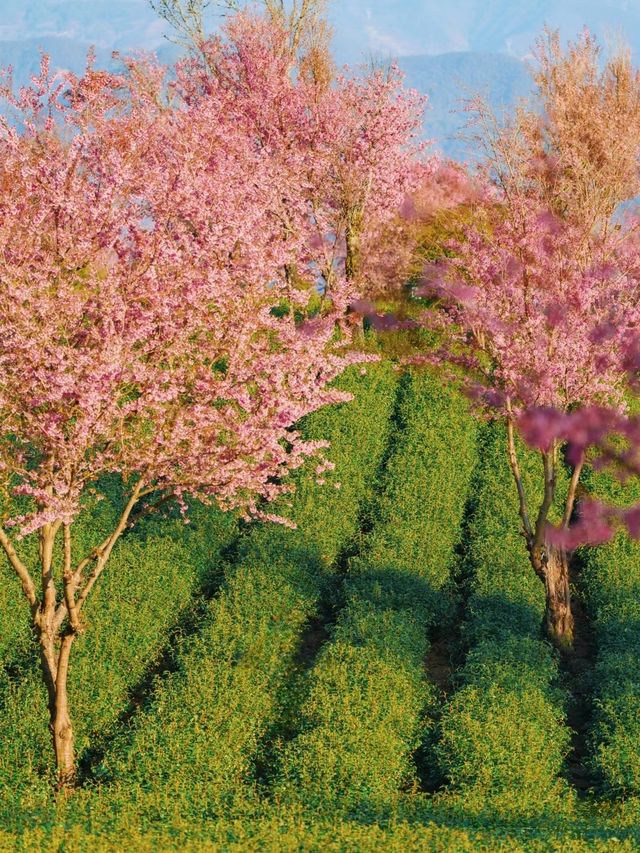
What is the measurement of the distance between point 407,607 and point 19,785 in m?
9.41

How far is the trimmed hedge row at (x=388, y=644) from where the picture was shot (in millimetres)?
16391

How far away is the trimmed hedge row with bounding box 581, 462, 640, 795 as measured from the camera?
17.2 meters

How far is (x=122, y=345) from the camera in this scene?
47.1 ft

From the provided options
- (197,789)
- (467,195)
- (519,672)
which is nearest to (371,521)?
(519,672)

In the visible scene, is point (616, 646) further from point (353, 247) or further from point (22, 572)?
point (353, 247)

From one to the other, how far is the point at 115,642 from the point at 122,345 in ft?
26.6

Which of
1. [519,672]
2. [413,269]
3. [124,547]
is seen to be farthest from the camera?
[413,269]

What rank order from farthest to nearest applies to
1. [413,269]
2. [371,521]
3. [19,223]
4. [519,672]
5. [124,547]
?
[413,269], [371,521], [124,547], [519,672], [19,223]

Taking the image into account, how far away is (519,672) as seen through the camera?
64.9 feet

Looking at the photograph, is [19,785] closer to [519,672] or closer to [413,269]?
[519,672]

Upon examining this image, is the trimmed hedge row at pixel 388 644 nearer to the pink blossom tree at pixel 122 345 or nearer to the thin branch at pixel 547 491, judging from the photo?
the thin branch at pixel 547 491

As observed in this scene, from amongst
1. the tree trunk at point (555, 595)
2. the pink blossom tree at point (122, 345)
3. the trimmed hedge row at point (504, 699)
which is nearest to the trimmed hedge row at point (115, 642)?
the pink blossom tree at point (122, 345)

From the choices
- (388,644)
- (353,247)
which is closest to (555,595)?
(388,644)

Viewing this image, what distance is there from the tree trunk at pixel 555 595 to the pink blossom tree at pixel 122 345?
298 inches
